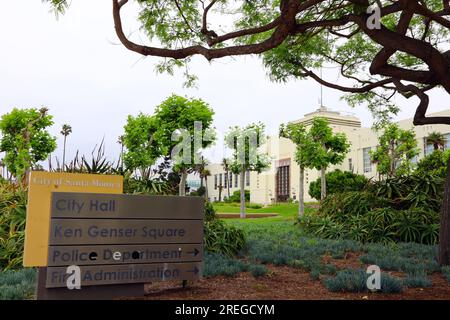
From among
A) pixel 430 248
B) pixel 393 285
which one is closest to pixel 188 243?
pixel 393 285

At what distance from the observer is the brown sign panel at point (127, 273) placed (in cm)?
433

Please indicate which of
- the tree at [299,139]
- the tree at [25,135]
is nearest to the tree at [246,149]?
the tree at [299,139]

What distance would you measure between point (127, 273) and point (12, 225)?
3.67 metres

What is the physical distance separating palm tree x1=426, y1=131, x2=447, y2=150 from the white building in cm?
92

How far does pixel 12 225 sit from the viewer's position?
7348 millimetres

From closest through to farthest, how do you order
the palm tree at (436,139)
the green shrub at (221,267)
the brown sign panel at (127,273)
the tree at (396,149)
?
the brown sign panel at (127,273) < the green shrub at (221,267) < the tree at (396,149) < the palm tree at (436,139)

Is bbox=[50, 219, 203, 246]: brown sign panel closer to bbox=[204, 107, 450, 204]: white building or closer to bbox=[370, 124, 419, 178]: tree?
bbox=[370, 124, 419, 178]: tree

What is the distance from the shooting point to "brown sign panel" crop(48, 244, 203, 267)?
4.35 m

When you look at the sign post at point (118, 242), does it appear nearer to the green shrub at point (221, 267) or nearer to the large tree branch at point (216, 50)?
the green shrub at point (221, 267)

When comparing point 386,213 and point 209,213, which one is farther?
point 386,213

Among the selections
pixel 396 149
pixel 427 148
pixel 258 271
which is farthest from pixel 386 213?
pixel 427 148

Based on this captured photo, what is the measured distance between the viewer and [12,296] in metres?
4.65

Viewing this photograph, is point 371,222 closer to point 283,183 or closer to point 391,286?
point 391,286

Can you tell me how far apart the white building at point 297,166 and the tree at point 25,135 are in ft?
63.0
